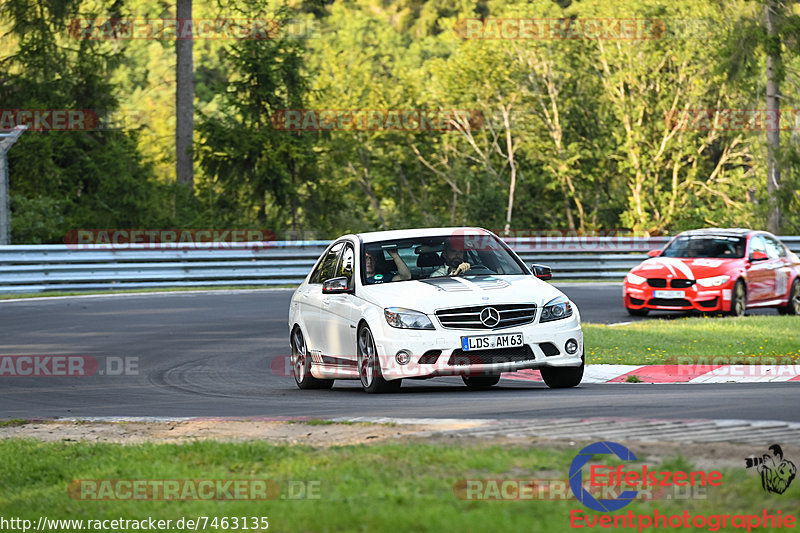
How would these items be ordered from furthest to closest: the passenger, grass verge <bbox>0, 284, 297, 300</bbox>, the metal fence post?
the metal fence post, grass verge <bbox>0, 284, 297, 300</bbox>, the passenger

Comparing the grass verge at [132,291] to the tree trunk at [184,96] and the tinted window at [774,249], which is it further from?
the tree trunk at [184,96]

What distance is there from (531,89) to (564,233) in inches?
Result: 241

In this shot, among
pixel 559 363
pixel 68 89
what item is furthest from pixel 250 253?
pixel 559 363

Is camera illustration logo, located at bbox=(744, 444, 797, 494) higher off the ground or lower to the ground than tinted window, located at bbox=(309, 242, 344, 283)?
lower

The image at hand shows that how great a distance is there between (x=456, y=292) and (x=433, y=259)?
3.25 ft

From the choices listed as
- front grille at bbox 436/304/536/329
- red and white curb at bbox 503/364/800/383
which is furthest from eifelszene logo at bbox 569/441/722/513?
red and white curb at bbox 503/364/800/383

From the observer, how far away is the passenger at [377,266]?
1223cm

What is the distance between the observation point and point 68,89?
39844 mm

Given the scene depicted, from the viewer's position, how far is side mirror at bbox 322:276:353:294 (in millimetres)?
12312

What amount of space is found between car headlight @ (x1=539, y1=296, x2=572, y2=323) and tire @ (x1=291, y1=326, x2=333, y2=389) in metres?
2.84

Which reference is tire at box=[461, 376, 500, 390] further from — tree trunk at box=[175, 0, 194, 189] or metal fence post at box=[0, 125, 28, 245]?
tree trunk at box=[175, 0, 194, 189]

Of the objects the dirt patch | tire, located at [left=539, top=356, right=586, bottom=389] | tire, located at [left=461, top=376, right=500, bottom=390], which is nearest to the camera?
the dirt patch

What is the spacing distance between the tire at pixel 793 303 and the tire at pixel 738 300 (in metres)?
1.53

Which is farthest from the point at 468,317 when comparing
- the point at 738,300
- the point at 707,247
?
the point at 707,247
